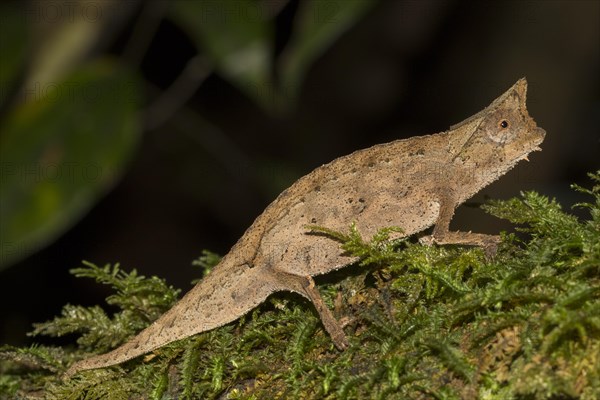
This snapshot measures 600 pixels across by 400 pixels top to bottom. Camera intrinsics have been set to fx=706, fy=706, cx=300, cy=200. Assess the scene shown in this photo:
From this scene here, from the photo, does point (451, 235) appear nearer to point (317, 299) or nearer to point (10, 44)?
point (317, 299)

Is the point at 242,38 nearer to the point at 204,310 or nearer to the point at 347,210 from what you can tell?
the point at 347,210

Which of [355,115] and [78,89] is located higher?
[355,115]

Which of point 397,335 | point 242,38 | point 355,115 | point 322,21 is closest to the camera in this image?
point 397,335

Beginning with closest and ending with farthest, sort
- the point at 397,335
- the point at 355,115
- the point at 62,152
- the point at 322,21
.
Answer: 1. the point at 397,335
2. the point at 62,152
3. the point at 322,21
4. the point at 355,115

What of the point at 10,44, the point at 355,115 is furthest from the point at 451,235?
the point at 355,115

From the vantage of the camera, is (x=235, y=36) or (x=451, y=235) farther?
(x=235, y=36)

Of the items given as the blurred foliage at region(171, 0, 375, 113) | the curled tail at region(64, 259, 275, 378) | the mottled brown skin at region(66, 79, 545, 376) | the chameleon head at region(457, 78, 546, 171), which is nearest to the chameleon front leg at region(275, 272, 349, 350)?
the mottled brown skin at region(66, 79, 545, 376)

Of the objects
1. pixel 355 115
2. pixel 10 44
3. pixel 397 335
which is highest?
pixel 355 115
